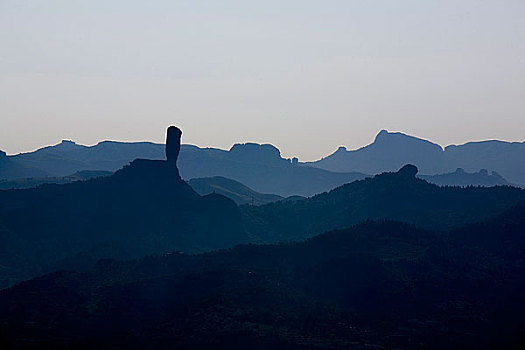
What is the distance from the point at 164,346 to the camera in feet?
385

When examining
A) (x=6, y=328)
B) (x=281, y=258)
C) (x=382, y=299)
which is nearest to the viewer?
(x=6, y=328)

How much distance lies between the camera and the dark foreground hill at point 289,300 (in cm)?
12550

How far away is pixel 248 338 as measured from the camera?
406ft

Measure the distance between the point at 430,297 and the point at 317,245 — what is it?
150 ft

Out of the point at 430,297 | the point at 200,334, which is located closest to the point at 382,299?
Answer: the point at 430,297

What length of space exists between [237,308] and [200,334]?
16410mm

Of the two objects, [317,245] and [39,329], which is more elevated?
[317,245]

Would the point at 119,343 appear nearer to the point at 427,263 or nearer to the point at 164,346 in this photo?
the point at 164,346

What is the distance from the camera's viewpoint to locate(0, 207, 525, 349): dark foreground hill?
412ft

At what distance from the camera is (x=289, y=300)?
485 feet

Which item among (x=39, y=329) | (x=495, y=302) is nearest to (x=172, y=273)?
(x=39, y=329)

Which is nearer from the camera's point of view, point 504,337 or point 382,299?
point 504,337

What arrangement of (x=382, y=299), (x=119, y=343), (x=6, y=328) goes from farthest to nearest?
1. (x=382, y=299)
2. (x=6, y=328)
3. (x=119, y=343)

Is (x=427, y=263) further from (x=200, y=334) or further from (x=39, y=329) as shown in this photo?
(x=39, y=329)
